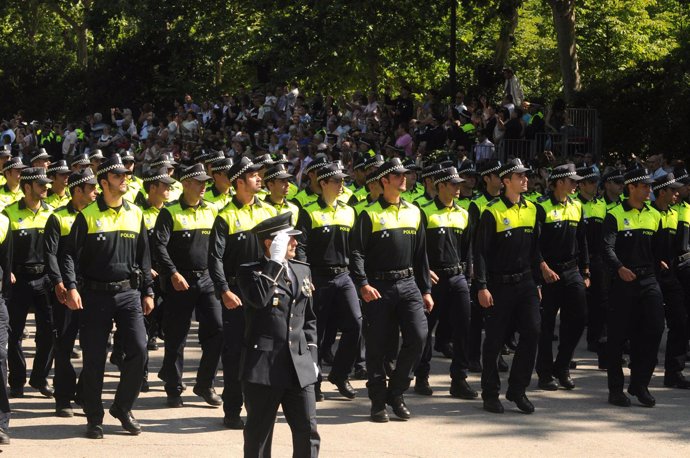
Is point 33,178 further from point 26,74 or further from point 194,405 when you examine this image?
point 26,74

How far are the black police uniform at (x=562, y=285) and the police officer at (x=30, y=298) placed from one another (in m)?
4.58

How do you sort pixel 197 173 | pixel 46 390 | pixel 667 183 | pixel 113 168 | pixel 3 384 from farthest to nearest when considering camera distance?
pixel 667 183, pixel 46 390, pixel 197 173, pixel 113 168, pixel 3 384

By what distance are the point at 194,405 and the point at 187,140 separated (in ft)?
64.5

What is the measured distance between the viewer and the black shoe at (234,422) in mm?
9805

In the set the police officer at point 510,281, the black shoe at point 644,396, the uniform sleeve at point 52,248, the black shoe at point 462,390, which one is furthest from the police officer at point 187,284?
the black shoe at point 644,396

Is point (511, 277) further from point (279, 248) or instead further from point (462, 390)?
point (279, 248)

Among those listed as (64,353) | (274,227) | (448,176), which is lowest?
(64,353)

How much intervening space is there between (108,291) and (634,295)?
4.63 metres

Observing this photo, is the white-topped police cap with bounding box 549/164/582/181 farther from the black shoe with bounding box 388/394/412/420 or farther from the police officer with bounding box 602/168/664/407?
the black shoe with bounding box 388/394/412/420

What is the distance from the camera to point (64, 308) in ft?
35.2

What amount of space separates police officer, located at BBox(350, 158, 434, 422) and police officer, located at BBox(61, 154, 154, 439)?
6.15ft

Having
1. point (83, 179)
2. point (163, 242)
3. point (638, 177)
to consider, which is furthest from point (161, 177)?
point (638, 177)

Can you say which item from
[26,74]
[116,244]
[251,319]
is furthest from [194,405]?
[26,74]

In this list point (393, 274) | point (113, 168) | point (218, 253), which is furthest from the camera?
point (393, 274)
